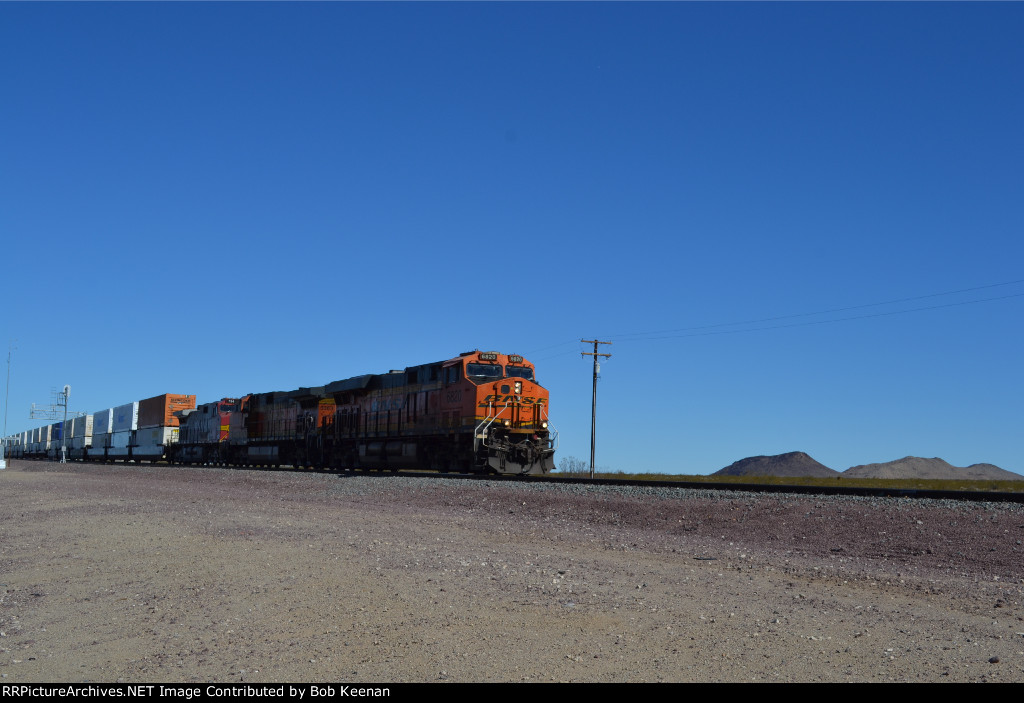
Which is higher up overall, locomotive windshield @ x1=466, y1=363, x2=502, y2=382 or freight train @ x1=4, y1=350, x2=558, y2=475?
locomotive windshield @ x1=466, y1=363, x2=502, y2=382

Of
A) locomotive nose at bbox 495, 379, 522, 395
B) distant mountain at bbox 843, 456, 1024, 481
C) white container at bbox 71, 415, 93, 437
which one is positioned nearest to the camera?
locomotive nose at bbox 495, 379, 522, 395

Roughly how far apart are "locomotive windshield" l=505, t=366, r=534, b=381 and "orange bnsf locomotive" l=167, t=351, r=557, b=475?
45mm

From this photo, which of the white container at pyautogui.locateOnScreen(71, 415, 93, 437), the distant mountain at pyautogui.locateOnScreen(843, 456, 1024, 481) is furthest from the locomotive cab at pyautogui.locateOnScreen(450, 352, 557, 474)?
the white container at pyautogui.locateOnScreen(71, 415, 93, 437)

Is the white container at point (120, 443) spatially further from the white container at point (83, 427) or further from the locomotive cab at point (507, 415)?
the locomotive cab at point (507, 415)

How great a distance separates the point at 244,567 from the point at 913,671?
6.57 metres

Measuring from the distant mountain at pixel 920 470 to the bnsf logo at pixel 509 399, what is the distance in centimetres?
3354

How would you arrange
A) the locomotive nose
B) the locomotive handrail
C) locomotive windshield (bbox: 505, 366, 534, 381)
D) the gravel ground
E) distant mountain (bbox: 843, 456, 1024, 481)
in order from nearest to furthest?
1. the gravel ground
2. the locomotive handrail
3. the locomotive nose
4. locomotive windshield (bbox: 505, 366, 534, 381)
5. distant mountain (bbox: 843, 456, 1024, 481)

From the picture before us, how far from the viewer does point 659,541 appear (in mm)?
12305

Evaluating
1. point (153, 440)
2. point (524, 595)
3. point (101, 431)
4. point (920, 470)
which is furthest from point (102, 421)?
point (524, 595)

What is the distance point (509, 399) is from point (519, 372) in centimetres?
150

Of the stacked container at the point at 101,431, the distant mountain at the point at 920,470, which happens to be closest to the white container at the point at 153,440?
the stacked container at the point at 101,431

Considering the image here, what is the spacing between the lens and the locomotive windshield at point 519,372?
29438 millimetres

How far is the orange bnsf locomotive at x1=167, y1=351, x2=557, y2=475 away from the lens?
28.1 m
